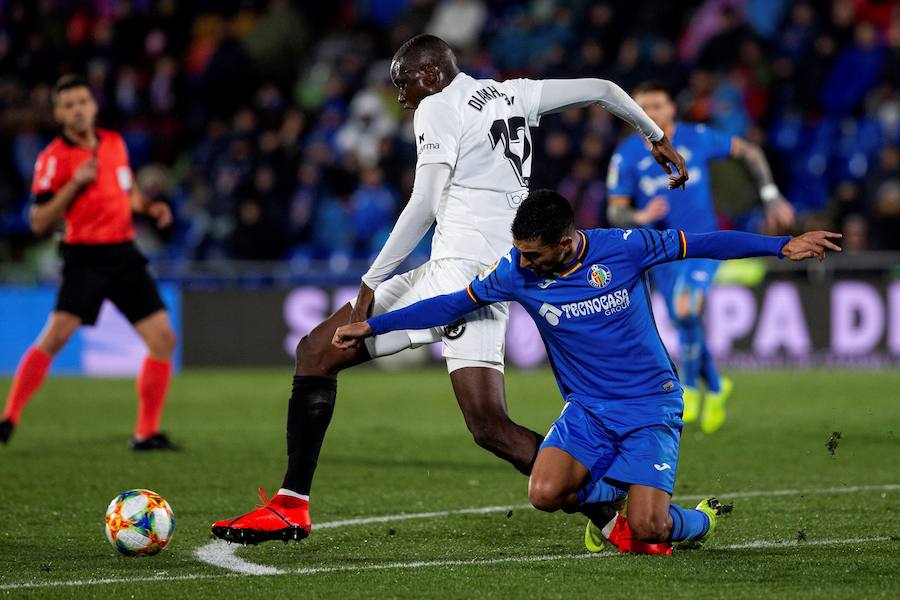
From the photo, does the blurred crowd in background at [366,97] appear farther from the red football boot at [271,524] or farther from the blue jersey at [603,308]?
the red football boot at [271,524]

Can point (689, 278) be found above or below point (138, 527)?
above

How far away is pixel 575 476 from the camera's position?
5.54 meters

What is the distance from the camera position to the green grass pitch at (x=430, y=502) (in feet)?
16.5

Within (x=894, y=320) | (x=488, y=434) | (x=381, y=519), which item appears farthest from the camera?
(x=894, y=320)

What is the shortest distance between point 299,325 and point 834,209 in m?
5.91

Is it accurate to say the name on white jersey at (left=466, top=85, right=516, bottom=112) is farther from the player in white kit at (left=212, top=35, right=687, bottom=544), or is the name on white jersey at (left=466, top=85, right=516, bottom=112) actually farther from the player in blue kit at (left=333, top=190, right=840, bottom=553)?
the player in blue kit at (left=333, top=190, right=840, bottom=553)

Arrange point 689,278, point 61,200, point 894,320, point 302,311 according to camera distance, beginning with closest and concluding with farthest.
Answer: point 61,200
point 689,278
point 894,320
point 302,311

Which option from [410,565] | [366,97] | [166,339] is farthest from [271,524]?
[366,97]

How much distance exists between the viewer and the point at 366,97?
18109mm

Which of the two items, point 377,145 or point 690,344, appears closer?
point 690,344

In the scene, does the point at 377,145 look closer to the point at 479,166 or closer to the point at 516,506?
the point at 516,506

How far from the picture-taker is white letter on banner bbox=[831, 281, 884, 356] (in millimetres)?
14508

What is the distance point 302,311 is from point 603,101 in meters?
10.0

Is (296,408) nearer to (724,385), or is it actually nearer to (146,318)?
(146,318)
